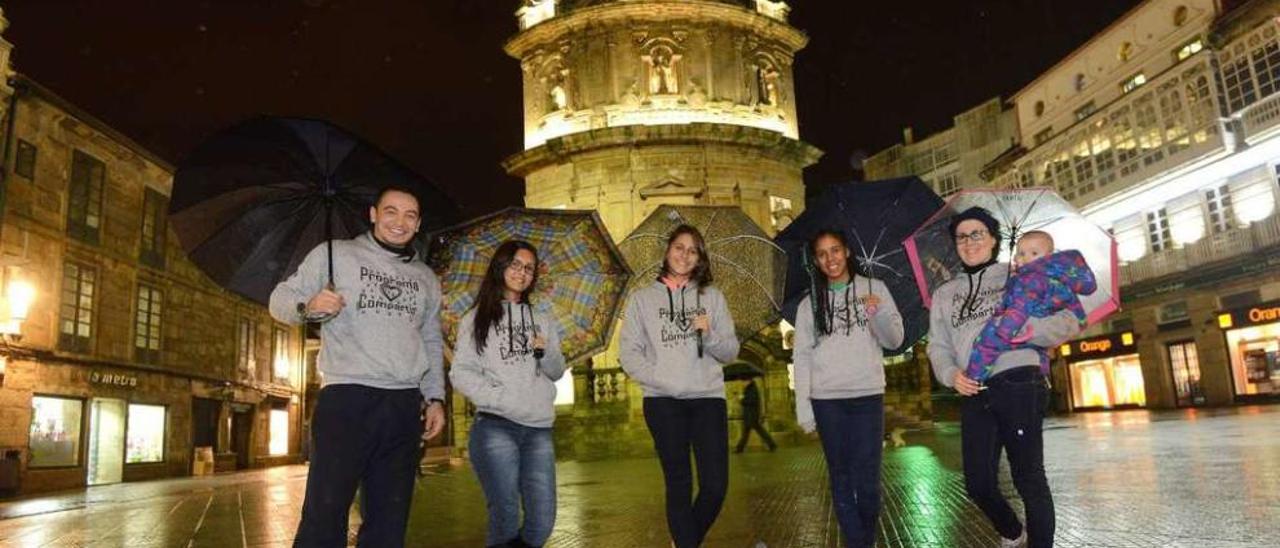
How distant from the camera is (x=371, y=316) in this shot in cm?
443

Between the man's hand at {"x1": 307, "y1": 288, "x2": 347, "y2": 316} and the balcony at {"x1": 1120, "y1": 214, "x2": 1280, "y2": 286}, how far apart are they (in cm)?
3000

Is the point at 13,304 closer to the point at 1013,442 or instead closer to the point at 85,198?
the point at 85,198

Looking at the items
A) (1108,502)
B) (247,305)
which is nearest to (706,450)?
(1108,502)

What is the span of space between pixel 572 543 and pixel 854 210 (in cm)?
343

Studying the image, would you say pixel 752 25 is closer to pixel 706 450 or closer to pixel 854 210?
pixel 854 210

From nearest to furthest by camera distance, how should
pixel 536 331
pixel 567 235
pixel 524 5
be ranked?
1. pixel 536 331
2. pixel 567 235
3. pixel 524 5

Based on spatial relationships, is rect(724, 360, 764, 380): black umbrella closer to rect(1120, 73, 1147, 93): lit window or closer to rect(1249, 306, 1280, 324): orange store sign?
rect(1249, 306, 1280, 324): orange store sign

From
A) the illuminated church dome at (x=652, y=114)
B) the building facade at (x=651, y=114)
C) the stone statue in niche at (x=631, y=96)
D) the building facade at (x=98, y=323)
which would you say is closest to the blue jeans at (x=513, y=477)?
the building facade at (x=98, y=323)

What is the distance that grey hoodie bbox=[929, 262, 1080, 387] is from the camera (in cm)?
490

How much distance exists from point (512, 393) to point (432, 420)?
496mm

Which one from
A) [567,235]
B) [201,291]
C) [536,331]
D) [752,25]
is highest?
[752,25]

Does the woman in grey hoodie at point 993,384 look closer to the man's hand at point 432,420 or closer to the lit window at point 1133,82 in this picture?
the man's hand at point 432,420

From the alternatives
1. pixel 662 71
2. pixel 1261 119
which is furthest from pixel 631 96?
pixel 1261 119

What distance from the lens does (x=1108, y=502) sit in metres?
7.35
